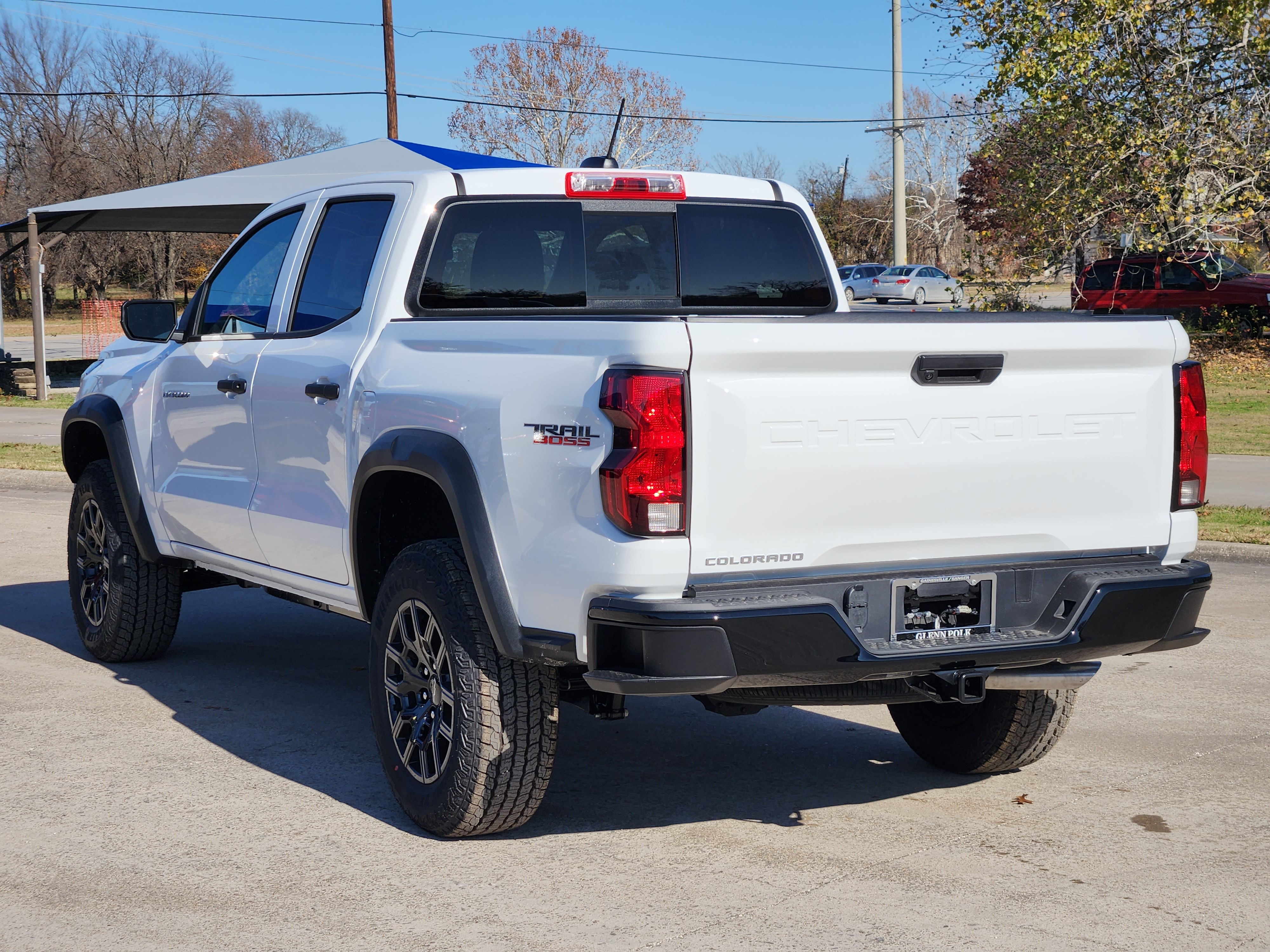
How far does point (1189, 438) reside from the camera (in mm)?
4254

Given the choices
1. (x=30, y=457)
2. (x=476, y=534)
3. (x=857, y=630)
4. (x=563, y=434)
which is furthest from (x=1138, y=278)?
(x=563, y=434)

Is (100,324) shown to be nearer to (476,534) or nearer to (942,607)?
(476,534)

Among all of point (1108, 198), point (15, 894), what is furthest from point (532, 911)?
point (1108, 198)

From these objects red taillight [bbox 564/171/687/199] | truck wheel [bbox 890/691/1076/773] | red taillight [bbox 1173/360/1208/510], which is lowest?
truck wheel [bbox 890/691/1076/773]

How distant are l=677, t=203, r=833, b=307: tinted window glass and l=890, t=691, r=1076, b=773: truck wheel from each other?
1.73 meters

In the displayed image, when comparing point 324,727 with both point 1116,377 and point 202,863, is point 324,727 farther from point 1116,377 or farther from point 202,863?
point 1116,377

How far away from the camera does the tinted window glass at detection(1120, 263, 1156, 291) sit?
96.3 feet

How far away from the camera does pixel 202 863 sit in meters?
4.19

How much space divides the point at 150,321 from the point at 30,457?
32.0ft

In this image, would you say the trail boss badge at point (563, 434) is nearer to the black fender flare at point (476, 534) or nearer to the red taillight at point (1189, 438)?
Result: the black fender flare at point (476, 534)

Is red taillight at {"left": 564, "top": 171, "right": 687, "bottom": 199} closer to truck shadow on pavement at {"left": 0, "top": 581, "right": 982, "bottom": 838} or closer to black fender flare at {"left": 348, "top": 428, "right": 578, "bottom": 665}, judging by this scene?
black fender flare at {"left": 348, "top": 428, "right": 578, "bottom": 665}

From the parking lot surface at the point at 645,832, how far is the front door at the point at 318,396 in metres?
0.86

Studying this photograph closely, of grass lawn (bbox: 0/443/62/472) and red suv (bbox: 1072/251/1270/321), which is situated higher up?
red suv (bbox: 1072/251/1270/321)

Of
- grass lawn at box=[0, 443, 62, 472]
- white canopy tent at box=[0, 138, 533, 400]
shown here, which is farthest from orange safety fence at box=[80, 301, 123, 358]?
grass lawn at box=[0, 443, 62, 472]
